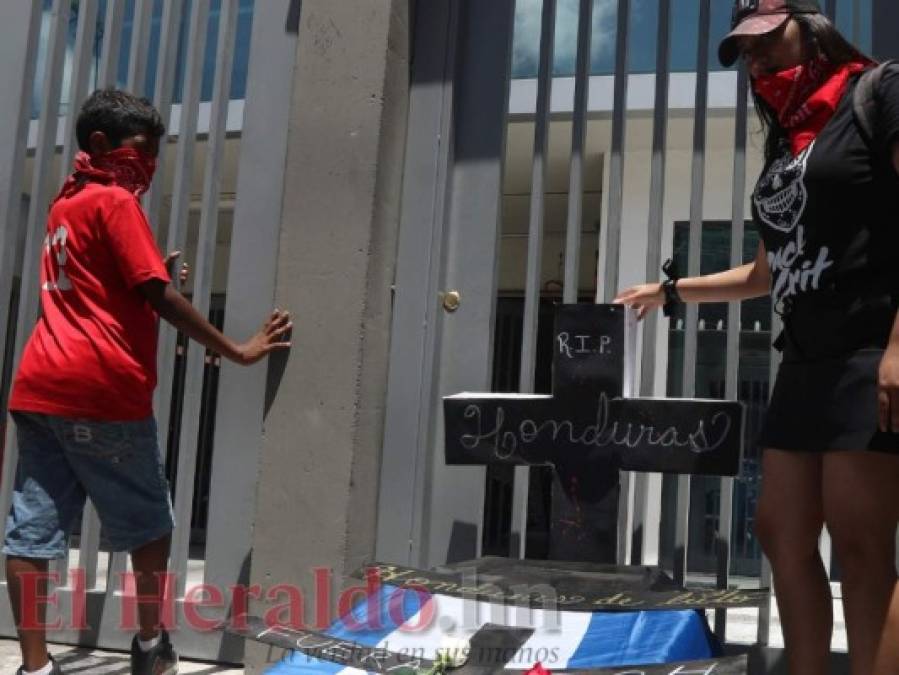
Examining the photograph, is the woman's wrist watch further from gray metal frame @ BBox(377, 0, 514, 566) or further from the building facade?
gray metal frame @ BBox(377, 0, 514, 566)

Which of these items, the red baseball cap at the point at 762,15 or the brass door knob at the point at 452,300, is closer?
the red baseball cap at the point at 762,15

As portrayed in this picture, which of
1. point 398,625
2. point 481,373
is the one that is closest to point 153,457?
point 398,625

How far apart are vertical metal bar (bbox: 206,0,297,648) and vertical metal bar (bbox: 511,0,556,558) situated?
0.81 m

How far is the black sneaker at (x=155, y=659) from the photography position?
2795 mm

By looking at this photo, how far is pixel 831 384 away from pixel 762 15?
78 cm

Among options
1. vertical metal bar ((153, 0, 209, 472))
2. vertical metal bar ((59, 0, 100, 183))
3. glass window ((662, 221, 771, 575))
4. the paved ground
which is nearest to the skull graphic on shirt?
vertical metal bar ((153, 0, 209, 472))

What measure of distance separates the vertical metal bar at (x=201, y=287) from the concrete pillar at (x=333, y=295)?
0.38 metres

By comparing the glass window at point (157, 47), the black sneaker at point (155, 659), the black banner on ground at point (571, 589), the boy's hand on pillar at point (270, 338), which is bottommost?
the black sneaker at point (155, 659)

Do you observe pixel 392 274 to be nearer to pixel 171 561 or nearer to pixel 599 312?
pixel 599 312

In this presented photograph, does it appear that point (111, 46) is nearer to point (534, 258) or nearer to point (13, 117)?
point (13, 117)

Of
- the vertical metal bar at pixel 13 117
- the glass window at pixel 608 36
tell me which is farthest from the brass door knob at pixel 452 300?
the glass window at pixel 608 36

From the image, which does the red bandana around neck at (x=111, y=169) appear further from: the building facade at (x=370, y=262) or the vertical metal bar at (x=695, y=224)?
the vertical metal bar at (x=695, y=224)

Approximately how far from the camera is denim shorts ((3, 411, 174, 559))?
2676 millimetres

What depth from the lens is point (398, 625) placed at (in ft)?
8.12
